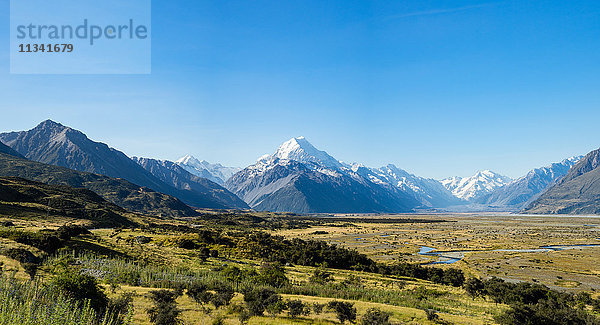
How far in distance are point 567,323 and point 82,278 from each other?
53.4 meters

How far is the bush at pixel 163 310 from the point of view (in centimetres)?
3384

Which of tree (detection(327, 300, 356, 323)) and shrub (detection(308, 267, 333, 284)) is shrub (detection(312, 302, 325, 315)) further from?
shrub (detection(308, 267, 333, 284))

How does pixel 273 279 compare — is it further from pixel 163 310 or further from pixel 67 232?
pixel 67 232

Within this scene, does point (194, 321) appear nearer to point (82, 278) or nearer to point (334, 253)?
point (82, 278)

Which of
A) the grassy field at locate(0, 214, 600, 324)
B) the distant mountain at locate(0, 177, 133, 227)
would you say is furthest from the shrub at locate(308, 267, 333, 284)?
the distant mountain at locate(0, 177, 133, 227)

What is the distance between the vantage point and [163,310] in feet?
116

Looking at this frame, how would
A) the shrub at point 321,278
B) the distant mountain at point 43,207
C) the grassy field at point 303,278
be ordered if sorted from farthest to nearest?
the distant mountain at point 43,207 < the shrub at point 321,278 < the grassy field at point 303,278

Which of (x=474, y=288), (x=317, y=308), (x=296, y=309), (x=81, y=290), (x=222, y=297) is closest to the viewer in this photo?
(x=81, y=290)

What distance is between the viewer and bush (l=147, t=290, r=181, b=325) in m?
33.8

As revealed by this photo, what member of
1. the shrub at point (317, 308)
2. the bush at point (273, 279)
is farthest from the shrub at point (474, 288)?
the shrub at point (317, 308)

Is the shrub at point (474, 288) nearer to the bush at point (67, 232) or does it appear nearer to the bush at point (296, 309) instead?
the bush at point (296, 309)

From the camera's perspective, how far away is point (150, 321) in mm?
35188

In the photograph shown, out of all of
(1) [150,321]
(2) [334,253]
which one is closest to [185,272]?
(1) [150,321]

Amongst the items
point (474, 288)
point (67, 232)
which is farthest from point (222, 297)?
point (474, 288)
